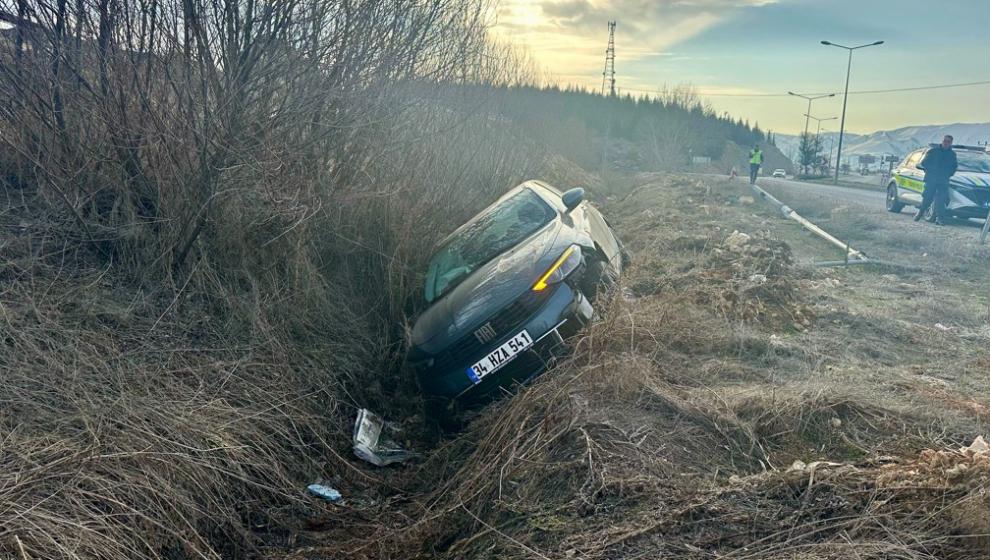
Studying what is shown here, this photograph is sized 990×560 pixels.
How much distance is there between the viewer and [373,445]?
15.9 ft

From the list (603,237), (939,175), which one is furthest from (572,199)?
(939,175)

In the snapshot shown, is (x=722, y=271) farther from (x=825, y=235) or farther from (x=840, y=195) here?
(x=840, y=195)

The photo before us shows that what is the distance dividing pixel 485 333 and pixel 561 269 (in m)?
0.80

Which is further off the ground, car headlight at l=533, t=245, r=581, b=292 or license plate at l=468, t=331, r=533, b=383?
car headlight at l=533, t=245, r=581, b=292

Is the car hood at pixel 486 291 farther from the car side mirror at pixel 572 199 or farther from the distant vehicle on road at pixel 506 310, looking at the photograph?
the car side mirror at pixel 572 199

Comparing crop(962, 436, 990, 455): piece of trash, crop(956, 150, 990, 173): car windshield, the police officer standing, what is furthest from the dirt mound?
crop(956, 150, 990, 173): car windshield

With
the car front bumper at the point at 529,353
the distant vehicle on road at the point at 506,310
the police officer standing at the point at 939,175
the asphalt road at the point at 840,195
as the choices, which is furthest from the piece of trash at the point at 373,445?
the asphalt road at the point at 840,195

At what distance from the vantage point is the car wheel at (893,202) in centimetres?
1531

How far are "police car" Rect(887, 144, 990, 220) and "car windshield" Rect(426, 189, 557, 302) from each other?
10.5m

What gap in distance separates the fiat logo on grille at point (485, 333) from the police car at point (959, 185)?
11.8 metres

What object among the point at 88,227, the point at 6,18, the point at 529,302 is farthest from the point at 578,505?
the point at 6,18

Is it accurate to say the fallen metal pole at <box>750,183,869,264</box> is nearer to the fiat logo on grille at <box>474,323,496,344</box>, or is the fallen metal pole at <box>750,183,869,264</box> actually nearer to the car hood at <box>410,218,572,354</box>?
the car hood at <box>410,218,572,354</box>

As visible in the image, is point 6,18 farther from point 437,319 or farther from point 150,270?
point 437,319

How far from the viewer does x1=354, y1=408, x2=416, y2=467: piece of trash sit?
4719 millimetres
